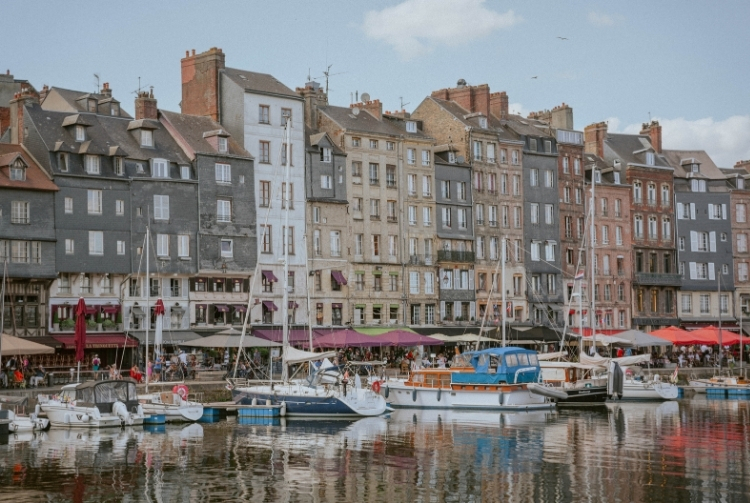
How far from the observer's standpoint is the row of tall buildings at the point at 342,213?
62312mm

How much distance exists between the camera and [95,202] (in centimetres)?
6275

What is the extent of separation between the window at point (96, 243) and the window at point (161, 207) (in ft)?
11.4

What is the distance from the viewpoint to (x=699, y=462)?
3694 cm

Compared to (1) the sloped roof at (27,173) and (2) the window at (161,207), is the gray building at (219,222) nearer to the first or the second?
(2) the window at (161,207)

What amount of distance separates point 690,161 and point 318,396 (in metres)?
54.7

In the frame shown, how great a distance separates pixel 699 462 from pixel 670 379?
3477 centimetres

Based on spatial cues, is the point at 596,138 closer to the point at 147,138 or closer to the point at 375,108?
the point at 375,108

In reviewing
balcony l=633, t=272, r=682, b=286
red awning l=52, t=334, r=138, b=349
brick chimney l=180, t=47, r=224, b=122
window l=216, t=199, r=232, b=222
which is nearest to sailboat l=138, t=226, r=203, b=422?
red awning l=52, t=334, r=138, b=349

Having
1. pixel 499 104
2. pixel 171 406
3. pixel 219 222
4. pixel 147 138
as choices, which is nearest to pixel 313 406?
pixel 171 406

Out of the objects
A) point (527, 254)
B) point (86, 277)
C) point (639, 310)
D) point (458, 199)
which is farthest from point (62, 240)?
point (639, 310)

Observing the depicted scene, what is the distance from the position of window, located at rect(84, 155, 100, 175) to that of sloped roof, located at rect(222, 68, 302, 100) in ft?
35.8

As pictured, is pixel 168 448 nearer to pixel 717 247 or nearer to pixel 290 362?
pixel 290 362

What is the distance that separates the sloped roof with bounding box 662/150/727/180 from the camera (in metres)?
96.1

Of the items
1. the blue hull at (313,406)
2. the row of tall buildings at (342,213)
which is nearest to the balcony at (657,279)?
the row of tall buildings at (342,213)
